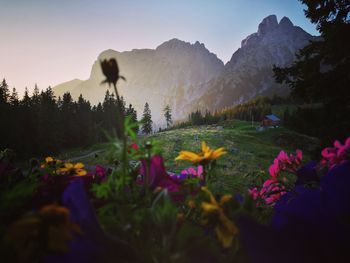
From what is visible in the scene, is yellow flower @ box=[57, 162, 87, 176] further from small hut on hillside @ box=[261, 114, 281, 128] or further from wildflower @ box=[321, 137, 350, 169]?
small hut on hillside @ box=[261, 114, 281, 128]

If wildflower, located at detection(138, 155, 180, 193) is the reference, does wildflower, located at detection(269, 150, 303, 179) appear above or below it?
below

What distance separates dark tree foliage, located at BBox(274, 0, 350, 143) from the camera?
690 centimetres

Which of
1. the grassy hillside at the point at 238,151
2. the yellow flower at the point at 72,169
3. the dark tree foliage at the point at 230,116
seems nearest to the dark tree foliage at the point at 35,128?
the grassy hillside at the point at 238,151

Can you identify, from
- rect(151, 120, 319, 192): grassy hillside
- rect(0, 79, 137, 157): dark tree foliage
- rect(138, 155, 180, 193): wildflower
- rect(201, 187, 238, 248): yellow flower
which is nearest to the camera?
rect(201, 187, 238, 248): yellow flower

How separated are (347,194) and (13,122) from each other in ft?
144

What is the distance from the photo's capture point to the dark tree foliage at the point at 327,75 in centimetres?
690

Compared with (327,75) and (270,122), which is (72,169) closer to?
(327,75)

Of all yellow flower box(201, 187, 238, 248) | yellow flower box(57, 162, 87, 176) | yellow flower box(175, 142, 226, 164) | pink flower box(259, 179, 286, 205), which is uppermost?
yellow flower box(175, 142, 226, 164)

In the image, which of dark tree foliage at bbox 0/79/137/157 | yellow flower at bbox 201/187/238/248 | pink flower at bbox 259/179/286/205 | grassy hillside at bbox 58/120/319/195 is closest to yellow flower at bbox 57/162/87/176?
grassy hillside at bbox 58/120/319/195

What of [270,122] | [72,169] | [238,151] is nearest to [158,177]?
[72,169]

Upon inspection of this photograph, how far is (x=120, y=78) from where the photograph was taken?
1.44 feet

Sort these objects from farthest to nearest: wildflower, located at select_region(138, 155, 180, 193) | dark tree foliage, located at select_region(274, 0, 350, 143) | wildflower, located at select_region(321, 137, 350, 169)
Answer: dark tree foliage, located at select_region(274, 0, 350, 143), wildflower, located at select_region(321, 137, 350, 169), wildflower, located at select_region(138, 155, 180, 193)

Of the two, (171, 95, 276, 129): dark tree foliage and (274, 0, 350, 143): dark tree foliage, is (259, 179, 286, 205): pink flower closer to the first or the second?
(274, 0, 350, 143): dark tree foliage

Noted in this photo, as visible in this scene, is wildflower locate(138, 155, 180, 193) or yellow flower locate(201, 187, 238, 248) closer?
yellow flower locate(201, 187, 238, 248)
